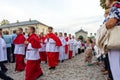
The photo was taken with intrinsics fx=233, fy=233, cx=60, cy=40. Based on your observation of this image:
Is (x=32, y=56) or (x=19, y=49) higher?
(x=19, y=49)

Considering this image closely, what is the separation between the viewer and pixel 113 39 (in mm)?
2936

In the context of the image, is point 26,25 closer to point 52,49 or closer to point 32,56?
point 52,49

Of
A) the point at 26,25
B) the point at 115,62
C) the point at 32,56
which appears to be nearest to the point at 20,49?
the point at 32,56

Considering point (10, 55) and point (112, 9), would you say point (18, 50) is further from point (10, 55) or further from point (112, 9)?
point (112, 9)

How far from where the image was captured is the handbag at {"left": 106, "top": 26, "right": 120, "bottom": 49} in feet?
9.52

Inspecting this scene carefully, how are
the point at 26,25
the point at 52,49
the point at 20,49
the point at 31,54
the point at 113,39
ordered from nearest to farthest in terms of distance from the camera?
the point at 113,39, the point at 31,54, the point at 20,49, the point at 52,49, the point at 26,25

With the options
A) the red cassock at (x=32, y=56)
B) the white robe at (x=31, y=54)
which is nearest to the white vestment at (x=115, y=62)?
the red cassock at (x=32, y=56)

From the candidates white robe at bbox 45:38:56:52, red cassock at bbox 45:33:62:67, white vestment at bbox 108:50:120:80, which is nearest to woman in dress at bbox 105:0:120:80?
white vestment at bbox 108:50:120:80

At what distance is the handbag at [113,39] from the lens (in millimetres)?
2900

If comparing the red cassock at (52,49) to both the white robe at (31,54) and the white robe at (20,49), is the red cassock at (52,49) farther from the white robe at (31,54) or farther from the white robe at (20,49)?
the white robe at (31,54)

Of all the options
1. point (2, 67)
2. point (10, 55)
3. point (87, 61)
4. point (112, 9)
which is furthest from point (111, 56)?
point (10, 55)

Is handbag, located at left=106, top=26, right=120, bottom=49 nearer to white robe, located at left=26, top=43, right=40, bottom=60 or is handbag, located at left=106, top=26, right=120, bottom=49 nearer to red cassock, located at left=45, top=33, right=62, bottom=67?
white robe, located at left=26, top=43, right=40, bottom=60

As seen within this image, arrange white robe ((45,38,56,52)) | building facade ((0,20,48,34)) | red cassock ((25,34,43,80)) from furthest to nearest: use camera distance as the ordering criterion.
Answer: building facade ((0,20,48,34))
white robe ((45,38,56,52))
red cassock ((25,34,43,80))

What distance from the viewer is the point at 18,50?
10.7 meters
